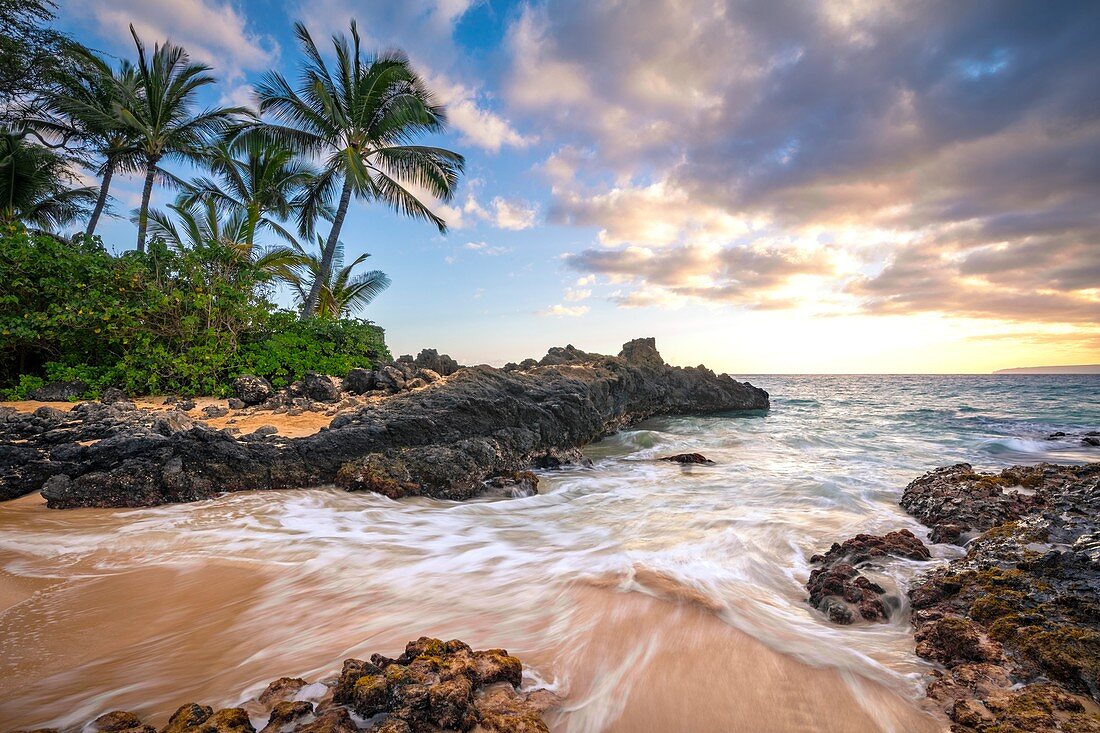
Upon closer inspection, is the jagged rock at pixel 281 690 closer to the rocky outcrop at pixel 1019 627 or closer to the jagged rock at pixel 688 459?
the rocky outcrop at pixel 1019 627

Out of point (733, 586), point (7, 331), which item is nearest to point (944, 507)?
point (733, 586)

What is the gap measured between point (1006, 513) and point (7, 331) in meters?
15.3

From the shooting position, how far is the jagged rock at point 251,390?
9.23 m

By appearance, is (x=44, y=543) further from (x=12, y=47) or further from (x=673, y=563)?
(x=12, y=47)

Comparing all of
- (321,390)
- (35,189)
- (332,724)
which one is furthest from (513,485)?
(35,189)

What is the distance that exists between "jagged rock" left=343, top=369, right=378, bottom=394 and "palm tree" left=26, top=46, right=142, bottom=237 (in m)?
16.2

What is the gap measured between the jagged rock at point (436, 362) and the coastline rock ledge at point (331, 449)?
7566mm

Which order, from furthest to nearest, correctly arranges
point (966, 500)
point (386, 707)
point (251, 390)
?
point (251, 390) → point (966, 500) → point (386, 707)

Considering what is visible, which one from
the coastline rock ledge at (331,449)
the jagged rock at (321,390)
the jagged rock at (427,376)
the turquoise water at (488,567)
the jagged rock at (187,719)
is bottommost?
the turquoise water at (488,567)

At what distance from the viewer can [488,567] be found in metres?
3.91

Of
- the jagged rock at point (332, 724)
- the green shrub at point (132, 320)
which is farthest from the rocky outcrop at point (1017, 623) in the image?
the green shrub at point (132, 320)

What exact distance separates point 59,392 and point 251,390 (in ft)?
11.3

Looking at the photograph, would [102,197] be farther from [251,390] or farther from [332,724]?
[332,724]

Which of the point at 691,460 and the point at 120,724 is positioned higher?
the point at 120,724
